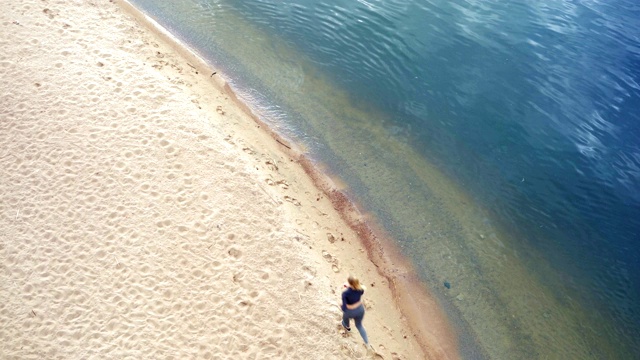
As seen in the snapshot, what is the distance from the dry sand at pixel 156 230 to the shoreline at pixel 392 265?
Answer: 52 millimetres

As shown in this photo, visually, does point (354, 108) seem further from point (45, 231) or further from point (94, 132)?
point (45, 231)

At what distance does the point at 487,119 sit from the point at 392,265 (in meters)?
7.04

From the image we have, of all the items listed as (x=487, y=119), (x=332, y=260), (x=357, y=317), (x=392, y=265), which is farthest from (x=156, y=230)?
(x=487, y=119)

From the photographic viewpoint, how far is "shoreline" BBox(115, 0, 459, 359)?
11056 millimetres

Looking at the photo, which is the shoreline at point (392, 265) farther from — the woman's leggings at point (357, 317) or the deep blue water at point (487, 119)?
the woman's leggings at point (357, 317)

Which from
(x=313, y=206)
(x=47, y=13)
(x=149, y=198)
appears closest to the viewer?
(x=149, y=198)

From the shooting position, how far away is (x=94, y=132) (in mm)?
11477

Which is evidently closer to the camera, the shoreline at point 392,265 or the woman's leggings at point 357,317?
the woman's leggings at point 357,317

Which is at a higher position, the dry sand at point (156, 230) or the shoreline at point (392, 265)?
the dry sand at point (156, 230)

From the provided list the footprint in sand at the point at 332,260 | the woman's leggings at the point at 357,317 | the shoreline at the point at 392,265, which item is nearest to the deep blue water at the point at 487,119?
the shoreline at the point at 392,265

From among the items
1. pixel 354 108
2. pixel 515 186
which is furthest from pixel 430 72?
pixel 515 186

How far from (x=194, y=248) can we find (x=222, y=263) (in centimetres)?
68

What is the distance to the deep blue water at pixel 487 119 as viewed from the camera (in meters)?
12.4

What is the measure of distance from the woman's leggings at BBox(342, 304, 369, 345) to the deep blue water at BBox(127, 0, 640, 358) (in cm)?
302
